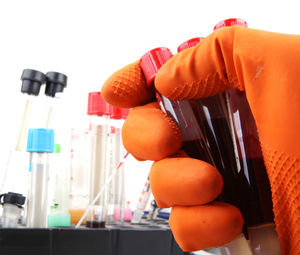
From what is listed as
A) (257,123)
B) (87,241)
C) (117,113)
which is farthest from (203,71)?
(117,113)

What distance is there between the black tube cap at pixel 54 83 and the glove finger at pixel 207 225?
569 mm

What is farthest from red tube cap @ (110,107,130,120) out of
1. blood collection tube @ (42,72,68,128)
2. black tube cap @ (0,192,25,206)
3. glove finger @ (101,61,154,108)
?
glove finger @ (101,61,154,108)

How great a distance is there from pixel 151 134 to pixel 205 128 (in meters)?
0.06

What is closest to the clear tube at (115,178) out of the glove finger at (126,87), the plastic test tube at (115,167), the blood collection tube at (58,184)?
the plastic test tube at (115,167)

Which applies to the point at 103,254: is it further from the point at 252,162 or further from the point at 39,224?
the point at 252,162

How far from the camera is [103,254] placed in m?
0.53

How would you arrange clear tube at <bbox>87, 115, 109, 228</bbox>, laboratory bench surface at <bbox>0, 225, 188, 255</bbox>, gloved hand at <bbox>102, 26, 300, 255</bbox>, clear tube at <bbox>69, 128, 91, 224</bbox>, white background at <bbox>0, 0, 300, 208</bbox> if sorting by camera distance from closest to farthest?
gloved hand at <bbox>102, 26, 300, 255</bbox> < laboratory bench surface at <bbox>0, 225, 188, 255</bbox> < clear tube at <bbox>87, 115, 109, 228</bbox> < clear tube at <bbox>69, 128, 91, 224</bbox> < white background at <bbox>0, 0, 300, 208</bbox>

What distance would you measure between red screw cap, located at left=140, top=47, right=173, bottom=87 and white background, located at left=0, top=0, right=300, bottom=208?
2.10 ft

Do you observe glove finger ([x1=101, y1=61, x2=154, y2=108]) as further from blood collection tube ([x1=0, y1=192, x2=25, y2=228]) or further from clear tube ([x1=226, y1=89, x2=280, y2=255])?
blood collection tube ([x1=0, y1=192, x2=25, y2=228])

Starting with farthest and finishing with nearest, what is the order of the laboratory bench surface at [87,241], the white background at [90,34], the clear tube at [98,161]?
the white background at [90,34] → the clear tube at [98,161] → the laboratory bench surface at [87,241]

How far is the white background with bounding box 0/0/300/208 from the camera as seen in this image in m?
0.94

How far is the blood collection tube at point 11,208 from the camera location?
0.57m

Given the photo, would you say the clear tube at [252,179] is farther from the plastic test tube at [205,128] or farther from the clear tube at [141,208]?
the clear tube at [141,208]

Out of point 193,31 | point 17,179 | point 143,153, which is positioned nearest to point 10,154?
point 17,179
